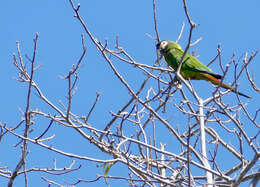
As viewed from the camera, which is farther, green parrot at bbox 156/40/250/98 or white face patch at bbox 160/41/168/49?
white face patch at bbox 160/41/168/49

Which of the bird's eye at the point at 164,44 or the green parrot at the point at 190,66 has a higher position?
the bird's eye at the point at 164,44

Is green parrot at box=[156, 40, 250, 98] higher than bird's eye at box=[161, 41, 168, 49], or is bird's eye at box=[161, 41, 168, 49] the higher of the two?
bird's eye at box=[161, 41, 168, 49]

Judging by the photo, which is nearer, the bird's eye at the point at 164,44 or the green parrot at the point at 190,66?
the green parrot at the point at 190,66

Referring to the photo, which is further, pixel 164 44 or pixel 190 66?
pixel 164 44

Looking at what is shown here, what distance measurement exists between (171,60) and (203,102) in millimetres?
2501

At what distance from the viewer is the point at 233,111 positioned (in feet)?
13.4

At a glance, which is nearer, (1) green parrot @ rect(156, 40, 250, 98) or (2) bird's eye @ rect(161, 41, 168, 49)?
(1) green parrot @ rect(156, 40, 250, 98)

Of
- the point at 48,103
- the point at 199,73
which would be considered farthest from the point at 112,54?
the point at 199,73

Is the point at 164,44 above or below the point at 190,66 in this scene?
above

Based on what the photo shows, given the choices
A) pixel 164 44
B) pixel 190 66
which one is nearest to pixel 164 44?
pixel 164 44

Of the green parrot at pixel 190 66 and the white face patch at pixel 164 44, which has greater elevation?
the white face patch at pixel 164 44

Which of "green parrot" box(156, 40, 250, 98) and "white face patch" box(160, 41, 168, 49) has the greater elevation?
"white face patch" box(160, 41, 168, 49)

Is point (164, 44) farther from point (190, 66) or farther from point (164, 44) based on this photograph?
point (190, 66)

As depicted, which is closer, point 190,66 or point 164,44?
point 190,66
